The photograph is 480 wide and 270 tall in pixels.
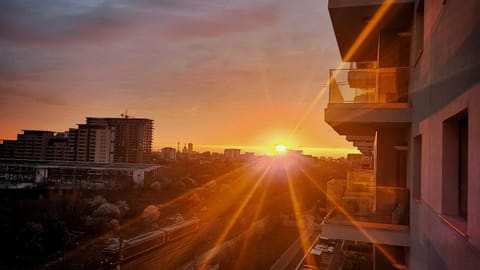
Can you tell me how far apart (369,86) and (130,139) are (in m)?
67.7

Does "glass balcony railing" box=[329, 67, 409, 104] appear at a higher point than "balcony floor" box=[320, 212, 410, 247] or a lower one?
higher

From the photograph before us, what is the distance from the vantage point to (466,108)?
7.12 ft

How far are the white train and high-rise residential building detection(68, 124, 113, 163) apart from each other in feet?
132

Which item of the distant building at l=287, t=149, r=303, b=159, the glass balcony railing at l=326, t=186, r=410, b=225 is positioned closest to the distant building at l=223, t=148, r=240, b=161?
the distant building at l=287, t=149, r=303, b=159

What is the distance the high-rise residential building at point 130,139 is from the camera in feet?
222

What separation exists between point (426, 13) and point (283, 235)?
24.8 m

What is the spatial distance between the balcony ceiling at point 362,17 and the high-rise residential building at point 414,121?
0.05ft

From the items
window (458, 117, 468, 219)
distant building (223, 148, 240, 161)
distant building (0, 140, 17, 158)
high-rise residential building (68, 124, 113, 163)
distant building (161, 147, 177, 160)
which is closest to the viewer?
window (458, 117, 468, 219)

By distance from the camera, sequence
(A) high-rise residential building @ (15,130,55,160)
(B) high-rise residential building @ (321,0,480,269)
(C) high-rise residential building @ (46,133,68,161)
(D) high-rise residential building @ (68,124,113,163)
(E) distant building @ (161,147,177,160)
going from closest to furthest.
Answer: (B) high-rise residential building @ (321,0,480,269)
(D) high-rise residential building @ (68,124,113,163)
(C) high-rise residential building @ (46,133,68,161)
(A) high-rise residential building @ (15,130,55,160)
(E) distant building @ (161,147,177,160)

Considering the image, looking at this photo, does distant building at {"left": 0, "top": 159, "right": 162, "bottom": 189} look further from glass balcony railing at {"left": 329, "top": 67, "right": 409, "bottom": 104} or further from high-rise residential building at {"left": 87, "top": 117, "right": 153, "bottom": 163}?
glass balcony railing at {"left": 329, "top": 67, "right": 409, "bottom": 104}

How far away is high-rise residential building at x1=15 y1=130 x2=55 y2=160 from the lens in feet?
209

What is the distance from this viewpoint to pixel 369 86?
505 centimetres

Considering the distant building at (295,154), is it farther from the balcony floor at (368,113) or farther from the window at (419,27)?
the window at (419,27)

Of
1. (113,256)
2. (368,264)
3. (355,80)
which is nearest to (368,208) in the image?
(355,80)
